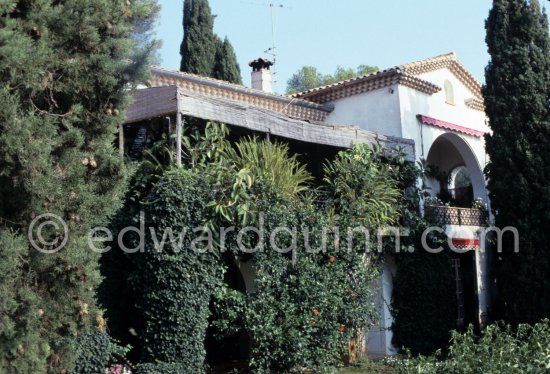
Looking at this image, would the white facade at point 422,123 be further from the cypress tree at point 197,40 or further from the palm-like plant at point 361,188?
the cypress tree at point 197,40

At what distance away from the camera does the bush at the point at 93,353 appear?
10359 mm

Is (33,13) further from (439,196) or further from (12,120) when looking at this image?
(439,196)

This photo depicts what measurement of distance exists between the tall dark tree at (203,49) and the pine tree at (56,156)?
18.6 metres

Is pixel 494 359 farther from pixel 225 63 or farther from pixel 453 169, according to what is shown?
pixel 225 63

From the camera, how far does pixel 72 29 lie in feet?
24.8

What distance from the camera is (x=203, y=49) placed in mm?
27016

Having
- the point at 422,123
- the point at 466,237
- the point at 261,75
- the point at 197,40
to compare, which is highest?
the point at 197,40

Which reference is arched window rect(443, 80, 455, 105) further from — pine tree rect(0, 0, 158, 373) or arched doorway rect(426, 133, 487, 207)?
pine tree rect(0, 0, 158, 373)

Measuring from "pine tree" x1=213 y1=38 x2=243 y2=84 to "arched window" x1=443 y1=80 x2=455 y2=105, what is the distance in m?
9.07

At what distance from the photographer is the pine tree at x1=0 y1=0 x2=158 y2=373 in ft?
23.0

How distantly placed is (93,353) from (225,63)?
716 inches

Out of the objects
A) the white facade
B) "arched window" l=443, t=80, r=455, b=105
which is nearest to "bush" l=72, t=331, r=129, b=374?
the white facade

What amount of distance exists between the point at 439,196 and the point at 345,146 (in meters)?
6.10

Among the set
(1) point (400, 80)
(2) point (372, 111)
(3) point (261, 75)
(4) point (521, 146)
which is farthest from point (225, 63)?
(4) point (521, 146)
